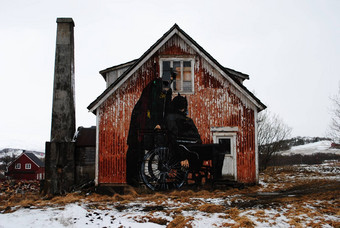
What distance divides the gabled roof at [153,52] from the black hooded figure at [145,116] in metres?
1.05

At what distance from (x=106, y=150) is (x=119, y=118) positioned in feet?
4.85

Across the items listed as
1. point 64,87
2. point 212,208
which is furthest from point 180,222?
point 64,87

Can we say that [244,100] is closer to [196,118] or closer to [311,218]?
[196,118]

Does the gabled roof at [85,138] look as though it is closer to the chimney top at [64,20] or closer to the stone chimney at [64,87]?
the stone chimney at [64,87]

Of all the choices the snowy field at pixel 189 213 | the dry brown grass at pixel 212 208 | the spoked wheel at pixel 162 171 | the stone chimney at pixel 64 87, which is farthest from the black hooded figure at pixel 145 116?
the dry brown grass at pixel 212 208

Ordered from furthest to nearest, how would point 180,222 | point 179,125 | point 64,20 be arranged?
point 64,20, point 179,125, point 180,222

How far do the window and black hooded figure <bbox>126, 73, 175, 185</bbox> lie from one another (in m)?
0.28

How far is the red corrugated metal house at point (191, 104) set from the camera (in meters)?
13.2

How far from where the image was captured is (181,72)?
13867 millimetres

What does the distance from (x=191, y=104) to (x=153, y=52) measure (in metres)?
2.84

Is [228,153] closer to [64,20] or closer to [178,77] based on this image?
[178,77]

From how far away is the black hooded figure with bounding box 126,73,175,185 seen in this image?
13.1 metres

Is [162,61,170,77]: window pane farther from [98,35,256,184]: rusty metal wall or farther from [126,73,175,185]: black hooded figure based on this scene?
[98,35,256,184]: rusty metal wall

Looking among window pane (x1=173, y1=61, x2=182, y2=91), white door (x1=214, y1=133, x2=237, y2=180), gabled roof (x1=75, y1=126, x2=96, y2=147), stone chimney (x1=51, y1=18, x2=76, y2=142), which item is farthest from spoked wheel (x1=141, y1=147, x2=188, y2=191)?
stone chimney (x1=51, y1=18, x2=76, y2=142)
